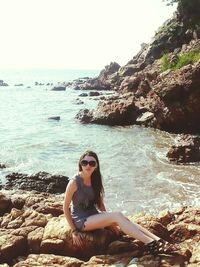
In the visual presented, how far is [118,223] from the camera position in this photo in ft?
23.1

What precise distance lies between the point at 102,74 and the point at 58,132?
54.3 meters

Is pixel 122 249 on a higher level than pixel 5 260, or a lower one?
higher

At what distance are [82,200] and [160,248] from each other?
180cm

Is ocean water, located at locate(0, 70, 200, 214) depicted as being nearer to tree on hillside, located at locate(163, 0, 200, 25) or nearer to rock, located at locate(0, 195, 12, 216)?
rock, located at locate(0, 195, 12, 216)

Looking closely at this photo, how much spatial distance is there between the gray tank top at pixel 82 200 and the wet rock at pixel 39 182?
7200mm

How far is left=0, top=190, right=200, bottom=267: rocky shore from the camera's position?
21.1ft

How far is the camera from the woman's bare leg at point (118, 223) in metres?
6.77

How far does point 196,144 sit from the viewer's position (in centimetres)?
1900

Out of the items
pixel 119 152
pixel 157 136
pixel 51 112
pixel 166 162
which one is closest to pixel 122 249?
pixel 166 162

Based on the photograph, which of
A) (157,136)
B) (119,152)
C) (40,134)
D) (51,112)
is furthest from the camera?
(51,112)

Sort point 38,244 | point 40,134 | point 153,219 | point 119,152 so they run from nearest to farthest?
point 38,244 → point 153,219 → point 119,152 → point 40,134

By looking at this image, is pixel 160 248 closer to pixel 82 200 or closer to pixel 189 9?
pixel 82 200

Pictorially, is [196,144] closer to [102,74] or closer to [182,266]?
[182,266]

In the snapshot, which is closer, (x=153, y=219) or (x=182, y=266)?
(x=182, y=266)
